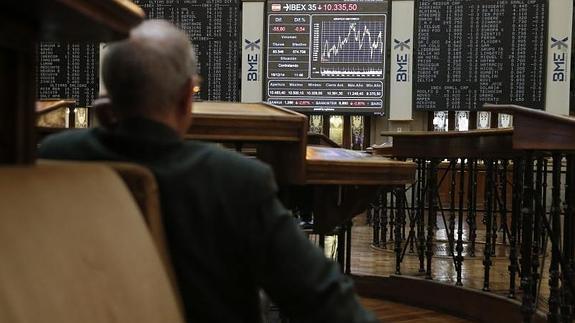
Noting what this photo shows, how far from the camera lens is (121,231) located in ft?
3.15

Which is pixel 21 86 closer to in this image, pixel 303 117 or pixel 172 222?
pixel 172 222

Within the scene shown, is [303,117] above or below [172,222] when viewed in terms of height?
above

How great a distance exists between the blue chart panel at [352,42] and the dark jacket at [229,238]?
817cm

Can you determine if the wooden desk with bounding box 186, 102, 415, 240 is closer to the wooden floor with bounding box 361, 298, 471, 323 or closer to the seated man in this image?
the seated man

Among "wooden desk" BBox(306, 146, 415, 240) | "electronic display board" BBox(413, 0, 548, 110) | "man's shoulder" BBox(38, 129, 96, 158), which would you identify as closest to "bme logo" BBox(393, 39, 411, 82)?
"electronic display board" BBox(413, 0, 548, 110)

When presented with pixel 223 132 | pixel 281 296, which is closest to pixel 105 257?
pixel 281 296

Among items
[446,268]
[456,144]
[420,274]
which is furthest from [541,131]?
[446,268]

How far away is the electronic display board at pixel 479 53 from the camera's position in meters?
8.77

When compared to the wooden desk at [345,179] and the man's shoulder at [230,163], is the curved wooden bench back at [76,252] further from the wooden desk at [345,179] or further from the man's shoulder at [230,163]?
the wooden desk at [345,179]

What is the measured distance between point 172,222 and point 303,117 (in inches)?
36.9

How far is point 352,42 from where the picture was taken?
30.0ft

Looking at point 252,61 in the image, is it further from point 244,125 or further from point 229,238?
point 229,238

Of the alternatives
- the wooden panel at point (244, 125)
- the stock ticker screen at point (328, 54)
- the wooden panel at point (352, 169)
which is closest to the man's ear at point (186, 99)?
the wooden panel at point (244, 125)

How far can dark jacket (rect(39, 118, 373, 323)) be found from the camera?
3.46 feet
